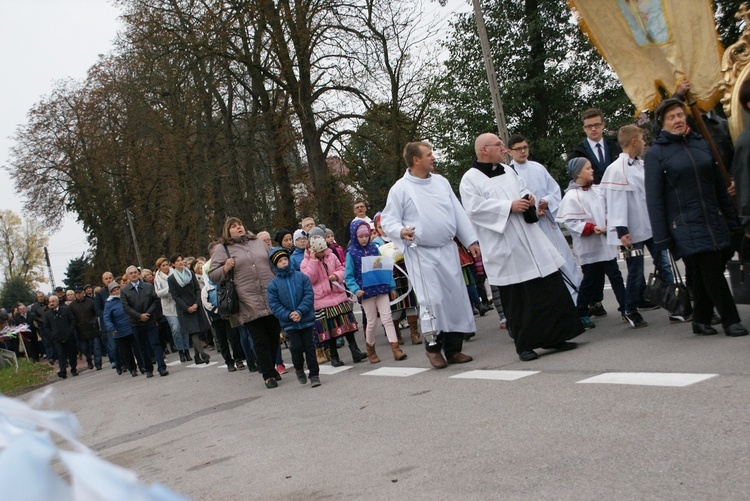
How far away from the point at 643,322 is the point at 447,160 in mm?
26336

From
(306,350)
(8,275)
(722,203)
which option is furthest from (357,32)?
(8,275)

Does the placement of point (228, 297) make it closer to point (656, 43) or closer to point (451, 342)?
point (451, 342)

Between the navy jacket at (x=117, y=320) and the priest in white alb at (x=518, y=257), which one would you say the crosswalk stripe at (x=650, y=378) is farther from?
the navy jacket at (x=117, y=320)

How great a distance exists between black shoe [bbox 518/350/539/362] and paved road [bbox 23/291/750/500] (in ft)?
0.54

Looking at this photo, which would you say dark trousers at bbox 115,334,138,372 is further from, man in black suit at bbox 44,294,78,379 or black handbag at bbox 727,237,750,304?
black handbag at bbox 727,237,750,304

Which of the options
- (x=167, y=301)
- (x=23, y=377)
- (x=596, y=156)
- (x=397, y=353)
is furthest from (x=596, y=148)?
(x=23, y=377)

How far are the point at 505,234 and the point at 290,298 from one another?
2.65 m

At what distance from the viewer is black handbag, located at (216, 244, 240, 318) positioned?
11523 millimetres

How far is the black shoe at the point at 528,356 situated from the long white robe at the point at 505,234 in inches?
26.4

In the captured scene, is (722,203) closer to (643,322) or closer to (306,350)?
(643,322)

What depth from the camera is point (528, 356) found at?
341 inches

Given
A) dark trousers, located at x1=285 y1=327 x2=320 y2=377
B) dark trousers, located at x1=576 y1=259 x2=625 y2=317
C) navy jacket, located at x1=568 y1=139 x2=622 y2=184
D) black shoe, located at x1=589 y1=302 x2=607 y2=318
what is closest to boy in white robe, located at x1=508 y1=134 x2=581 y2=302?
dark trousers, located at x1=576 y1=259 x2=625 y2=317

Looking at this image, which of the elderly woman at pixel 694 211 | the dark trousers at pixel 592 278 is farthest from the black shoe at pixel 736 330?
the dark trousers at pixel 592 278

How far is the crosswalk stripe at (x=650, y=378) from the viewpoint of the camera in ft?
20.0
